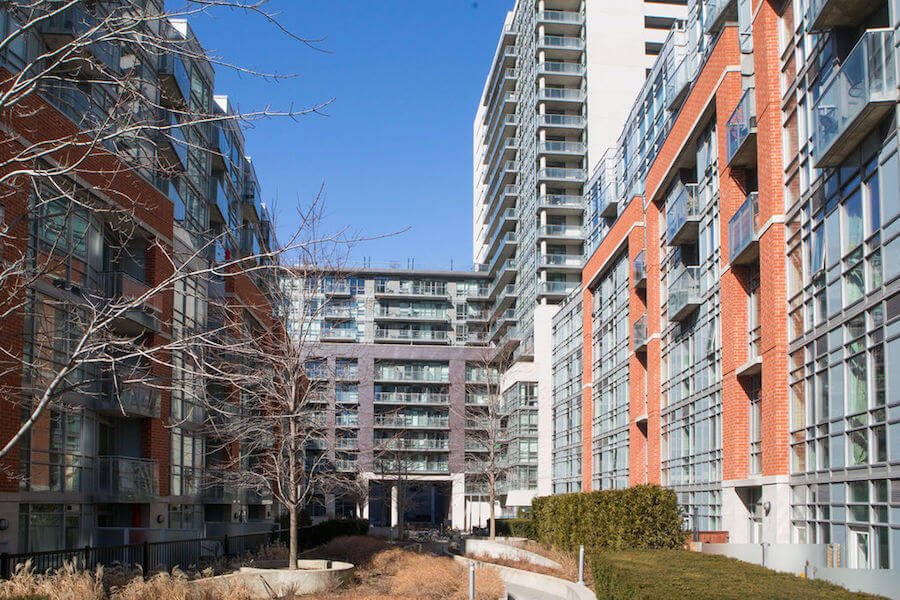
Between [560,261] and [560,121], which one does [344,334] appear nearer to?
[560,261]

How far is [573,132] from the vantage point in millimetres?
78625

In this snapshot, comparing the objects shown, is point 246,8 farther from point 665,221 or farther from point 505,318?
point 505,318

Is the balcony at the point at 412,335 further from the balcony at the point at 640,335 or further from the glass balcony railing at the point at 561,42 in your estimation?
the balcony at the point at 640,335

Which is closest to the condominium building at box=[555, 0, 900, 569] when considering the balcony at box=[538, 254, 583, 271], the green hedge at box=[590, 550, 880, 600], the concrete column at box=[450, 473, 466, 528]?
the green hedge at box=[590, 550, 880, 600]

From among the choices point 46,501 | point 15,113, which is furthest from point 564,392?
point 15,113

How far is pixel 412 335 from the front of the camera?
108 metres

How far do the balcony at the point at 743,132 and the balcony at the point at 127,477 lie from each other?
20911mm

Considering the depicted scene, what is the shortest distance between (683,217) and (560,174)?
47.6m

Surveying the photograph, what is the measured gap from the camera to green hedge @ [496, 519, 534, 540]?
51.1 metres

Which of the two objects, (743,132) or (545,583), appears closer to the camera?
(743,132)

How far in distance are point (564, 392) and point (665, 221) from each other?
25.0 meters

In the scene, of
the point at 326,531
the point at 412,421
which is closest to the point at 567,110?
the point at 412,421

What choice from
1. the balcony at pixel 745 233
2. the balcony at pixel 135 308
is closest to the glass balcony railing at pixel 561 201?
the balcony at pixel 135 308

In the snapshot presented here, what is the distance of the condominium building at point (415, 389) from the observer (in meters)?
88.6
